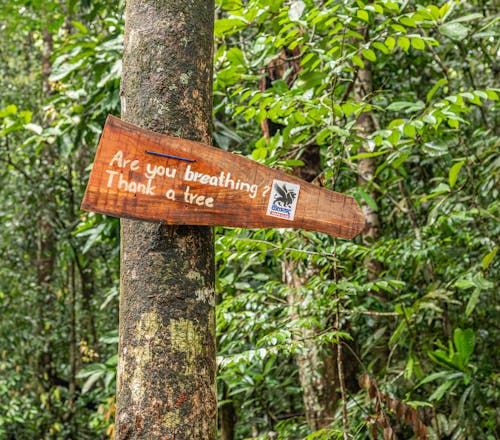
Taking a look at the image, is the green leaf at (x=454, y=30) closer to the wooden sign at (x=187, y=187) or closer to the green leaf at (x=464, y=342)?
the green leaf at (x=464, y=342)

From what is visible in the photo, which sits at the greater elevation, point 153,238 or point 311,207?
point 311,207

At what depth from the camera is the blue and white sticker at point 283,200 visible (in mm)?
1613

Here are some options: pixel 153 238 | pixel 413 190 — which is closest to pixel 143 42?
pixel 153 238

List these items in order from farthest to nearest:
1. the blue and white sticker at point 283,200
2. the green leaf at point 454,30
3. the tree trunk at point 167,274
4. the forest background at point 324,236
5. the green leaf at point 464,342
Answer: the green leaf at point 464,342
the green leaf at point 454,30
the forest background at point 324,236
the blue and white sticker at point 283,200
the tree trunk at point 167,274

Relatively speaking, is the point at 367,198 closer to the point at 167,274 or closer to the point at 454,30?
the point at 454,30

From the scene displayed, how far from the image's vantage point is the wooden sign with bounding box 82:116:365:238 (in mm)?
1398

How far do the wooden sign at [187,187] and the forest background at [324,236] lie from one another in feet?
2.34

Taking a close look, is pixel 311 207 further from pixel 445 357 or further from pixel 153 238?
pixel 445 357

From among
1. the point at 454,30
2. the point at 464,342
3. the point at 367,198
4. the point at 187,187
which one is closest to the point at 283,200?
the point at 187,187

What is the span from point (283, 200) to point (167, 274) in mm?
398

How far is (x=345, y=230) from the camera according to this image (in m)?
1.74

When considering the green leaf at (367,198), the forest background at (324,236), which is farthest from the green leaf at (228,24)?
the green leaf at (367,198)

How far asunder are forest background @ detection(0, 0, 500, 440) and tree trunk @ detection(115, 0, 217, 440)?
82 cm

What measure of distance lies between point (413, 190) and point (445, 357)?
193 cm
